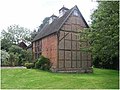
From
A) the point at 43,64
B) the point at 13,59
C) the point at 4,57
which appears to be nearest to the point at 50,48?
the point at 43,64

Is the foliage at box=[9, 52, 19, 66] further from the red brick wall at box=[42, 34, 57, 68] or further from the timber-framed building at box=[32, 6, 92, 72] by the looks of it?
the timber-framed building at box=[32, 6, 92, 72]

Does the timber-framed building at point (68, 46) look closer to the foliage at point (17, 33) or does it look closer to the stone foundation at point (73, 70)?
the stone foundation at point (73, 70)

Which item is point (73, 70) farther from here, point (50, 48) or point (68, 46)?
point (50, 48)

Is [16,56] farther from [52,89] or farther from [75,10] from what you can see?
[52,89]

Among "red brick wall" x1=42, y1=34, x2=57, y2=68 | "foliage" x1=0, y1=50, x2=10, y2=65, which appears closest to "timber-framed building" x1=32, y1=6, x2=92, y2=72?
"red brick wall" x1=42, y1=34, x2=57, y2=68

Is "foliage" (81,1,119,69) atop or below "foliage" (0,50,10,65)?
atop

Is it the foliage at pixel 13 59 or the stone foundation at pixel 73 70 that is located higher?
the foliage at pixel 13 59

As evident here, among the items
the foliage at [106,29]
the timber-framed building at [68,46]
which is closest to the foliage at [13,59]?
the timber-framed building at [68,46]

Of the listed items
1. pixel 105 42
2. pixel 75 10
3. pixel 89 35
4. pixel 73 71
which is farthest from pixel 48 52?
pixel 105 42

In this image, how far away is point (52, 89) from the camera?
15.7 metres

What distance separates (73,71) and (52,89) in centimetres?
1256

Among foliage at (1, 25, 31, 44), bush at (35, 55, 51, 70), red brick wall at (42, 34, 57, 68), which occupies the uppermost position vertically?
foliage at (1, 25, 31, 44)

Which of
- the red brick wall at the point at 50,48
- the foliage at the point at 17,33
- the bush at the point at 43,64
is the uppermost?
the foliage at the point at 17,33

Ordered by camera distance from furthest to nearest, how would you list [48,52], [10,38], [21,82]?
[10,38] < [48,52] < [21,82]
